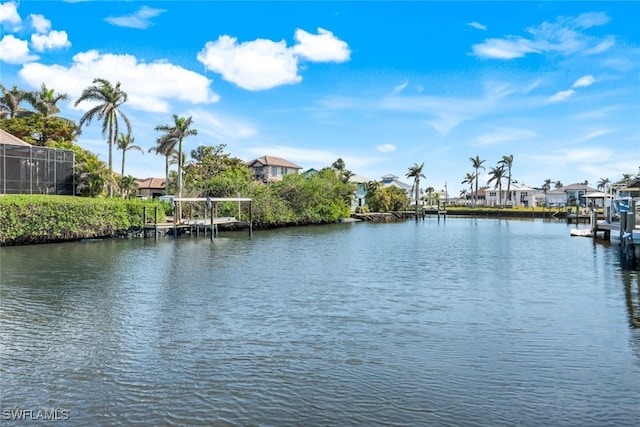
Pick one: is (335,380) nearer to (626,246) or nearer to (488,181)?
(626,246)

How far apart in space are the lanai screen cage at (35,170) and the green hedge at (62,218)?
18.9 feet

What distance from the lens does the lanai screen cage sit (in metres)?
43.6

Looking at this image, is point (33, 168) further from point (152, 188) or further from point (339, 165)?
point (339, 165)

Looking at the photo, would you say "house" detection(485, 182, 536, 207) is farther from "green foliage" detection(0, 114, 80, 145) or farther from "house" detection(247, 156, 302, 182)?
"green foliage" detection(0, 114, 80, 145)

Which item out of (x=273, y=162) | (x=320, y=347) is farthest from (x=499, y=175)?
(x=320, y=347)

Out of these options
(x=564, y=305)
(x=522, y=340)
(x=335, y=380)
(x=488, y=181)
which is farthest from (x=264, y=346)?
(x=488, y=181)

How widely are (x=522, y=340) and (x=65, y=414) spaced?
34.3 ft

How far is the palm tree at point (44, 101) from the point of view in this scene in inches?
2376

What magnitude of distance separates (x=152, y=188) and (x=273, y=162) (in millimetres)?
22302

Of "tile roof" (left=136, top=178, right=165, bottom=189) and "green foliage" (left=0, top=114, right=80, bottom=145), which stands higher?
"green foliage" (left=0, top=114, right=80, bottom=145)

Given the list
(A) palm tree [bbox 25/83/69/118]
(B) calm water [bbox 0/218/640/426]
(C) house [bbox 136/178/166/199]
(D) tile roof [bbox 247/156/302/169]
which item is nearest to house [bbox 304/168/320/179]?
(D) tile roof [bbox 247/156/302/169]

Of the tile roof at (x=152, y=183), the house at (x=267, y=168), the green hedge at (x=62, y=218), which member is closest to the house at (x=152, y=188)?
the tile roof at (x=152, y=183)

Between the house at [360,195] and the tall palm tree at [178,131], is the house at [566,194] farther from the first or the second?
the tall palm tree at [178,131]

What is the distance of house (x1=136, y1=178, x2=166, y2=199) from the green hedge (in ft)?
153
